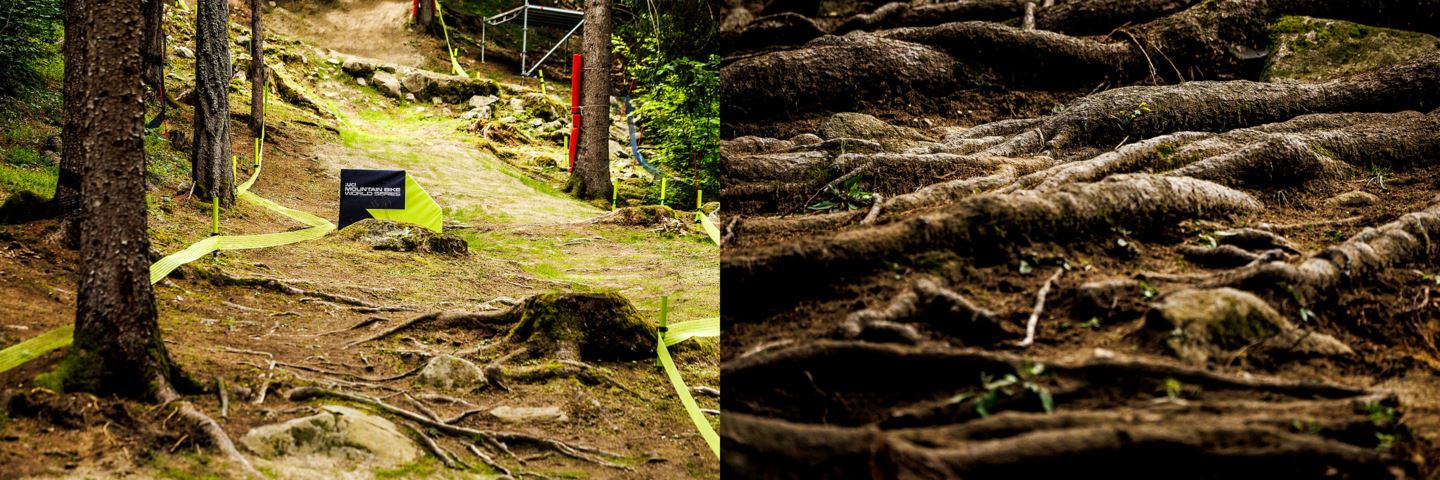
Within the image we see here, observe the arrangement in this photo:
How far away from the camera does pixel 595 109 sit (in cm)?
800

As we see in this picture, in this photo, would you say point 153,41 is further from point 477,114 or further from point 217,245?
point 477,114

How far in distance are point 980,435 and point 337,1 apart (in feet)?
37.8

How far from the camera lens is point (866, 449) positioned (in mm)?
1007

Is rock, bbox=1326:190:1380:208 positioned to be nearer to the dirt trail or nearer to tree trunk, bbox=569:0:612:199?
tree trunk, bbox=569:0:612:199

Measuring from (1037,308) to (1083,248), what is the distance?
213 millimetres

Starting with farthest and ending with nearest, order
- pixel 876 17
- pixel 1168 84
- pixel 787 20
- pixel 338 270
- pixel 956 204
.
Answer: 1. pixel 338 270
2. pixel 876 17
3. pixel 787 20
4. pixel 1168 84
5. pixel 956 204

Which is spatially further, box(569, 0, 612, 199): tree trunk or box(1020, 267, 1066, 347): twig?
box(569, 0, 612, 199): tree trunk

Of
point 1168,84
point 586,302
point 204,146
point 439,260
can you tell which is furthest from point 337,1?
point 1168,84

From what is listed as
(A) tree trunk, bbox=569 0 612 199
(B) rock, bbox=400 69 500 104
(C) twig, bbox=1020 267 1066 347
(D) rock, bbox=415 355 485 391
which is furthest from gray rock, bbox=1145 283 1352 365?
(B) rock, bbox=400 69 500 104

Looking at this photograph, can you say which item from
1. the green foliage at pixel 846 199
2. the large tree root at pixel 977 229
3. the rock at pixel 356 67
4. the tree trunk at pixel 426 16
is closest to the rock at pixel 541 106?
the tree trunk at pixel 426 16

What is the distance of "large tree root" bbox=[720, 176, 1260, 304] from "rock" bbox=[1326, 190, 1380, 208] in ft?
1.11

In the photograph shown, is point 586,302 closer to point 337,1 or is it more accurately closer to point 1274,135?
point 1274,135

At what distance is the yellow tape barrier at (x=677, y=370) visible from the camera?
395cm

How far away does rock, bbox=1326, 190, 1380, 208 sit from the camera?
1.43 meters
